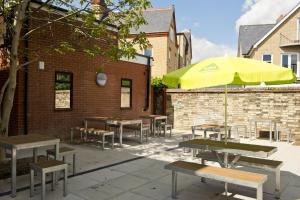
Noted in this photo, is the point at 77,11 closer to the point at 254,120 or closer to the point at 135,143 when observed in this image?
the point at 135,143

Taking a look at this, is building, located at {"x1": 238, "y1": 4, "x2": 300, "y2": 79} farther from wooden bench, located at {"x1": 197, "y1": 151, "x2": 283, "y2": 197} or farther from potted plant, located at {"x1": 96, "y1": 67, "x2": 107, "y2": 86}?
wooden bench, located at {"x1": 197, "y1": 151, "x2": 283, "y2": 197}

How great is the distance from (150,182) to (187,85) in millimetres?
2315

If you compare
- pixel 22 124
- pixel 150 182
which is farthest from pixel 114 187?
pixel 22 124

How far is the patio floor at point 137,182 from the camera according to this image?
543 centimetres

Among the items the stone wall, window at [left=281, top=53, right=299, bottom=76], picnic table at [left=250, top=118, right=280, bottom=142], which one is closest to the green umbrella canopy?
picnic table at [left=250, top=118, right=280, bottom=142]

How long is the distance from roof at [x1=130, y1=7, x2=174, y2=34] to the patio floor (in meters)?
19.9

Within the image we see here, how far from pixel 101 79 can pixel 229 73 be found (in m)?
8.51

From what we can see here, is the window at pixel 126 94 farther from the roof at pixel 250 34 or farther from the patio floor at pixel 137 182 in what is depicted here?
the roof at pixel 250 34

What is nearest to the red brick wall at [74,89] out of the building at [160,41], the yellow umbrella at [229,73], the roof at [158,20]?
the yellow umbrella at [229,73]

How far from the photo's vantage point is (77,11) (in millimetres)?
7762

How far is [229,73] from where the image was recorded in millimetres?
4695

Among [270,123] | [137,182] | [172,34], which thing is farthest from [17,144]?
[172,34]

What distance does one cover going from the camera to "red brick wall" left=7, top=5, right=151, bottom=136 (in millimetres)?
9984

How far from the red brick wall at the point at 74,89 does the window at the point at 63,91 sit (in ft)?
0.56
